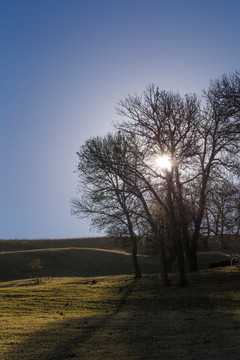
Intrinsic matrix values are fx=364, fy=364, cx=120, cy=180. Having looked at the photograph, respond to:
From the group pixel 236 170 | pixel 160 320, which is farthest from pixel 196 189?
pixel 160 320

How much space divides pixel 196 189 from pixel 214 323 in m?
15.4

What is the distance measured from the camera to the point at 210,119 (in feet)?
82.9

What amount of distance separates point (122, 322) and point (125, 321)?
234 millimetres

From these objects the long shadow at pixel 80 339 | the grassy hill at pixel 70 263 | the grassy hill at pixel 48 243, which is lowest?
the long shadow at pixel 80 339

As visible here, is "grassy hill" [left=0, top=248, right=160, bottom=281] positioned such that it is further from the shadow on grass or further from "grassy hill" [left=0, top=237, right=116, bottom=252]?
the shadow on grass

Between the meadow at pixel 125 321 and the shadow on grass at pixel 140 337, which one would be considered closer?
the shadow on grass at pixel 140 337

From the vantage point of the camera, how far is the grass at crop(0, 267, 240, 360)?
8.83m

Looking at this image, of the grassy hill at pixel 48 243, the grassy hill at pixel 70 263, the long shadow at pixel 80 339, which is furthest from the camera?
the grassy hill at pixel 48 243

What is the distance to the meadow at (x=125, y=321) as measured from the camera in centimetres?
886

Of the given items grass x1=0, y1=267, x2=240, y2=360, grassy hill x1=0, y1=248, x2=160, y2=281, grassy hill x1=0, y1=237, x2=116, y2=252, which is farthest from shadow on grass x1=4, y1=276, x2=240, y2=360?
grassy hill x1=0, y1=237, x2=116, y2=252

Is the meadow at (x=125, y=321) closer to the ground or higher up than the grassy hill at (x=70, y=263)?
closer to the ground

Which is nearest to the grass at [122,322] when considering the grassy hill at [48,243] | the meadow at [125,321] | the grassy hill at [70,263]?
the meadow at [125,321]

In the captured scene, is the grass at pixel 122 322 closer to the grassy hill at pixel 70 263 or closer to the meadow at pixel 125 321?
the meadow at pixel 125 321

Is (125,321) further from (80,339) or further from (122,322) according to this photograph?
(80,339)
